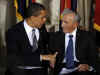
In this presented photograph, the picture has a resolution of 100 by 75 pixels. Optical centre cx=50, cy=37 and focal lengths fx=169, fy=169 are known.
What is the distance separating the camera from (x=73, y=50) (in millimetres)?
1295

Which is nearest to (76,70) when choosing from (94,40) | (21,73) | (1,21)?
(94,40)

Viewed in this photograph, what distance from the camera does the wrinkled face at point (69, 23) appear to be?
1244mm

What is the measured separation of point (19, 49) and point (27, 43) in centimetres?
7

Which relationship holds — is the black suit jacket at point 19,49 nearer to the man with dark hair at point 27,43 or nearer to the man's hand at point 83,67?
the man with dark hair at point 27,43

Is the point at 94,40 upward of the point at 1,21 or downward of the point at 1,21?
downward

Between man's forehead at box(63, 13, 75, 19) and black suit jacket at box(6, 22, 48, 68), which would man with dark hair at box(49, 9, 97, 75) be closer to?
man's forehead at box(63, 13, 75, 19)

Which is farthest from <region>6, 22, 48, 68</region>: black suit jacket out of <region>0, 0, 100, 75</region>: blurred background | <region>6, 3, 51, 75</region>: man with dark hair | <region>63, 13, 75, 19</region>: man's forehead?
<region>63, 13, 75, 19</region>: man's forehead

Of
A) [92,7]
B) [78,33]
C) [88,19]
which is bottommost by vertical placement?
[78,33]

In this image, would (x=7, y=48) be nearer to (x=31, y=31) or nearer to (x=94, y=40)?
(x=31, y=31)

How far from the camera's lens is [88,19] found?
1.42 m

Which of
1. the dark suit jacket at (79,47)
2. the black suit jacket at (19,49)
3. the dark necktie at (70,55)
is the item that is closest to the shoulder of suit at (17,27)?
the black suit jacket at (19,49)

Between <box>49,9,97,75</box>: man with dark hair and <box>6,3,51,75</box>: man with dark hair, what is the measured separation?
130 mm

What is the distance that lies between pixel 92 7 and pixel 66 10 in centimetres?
26

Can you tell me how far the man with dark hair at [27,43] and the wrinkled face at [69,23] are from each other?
15 centimetres
